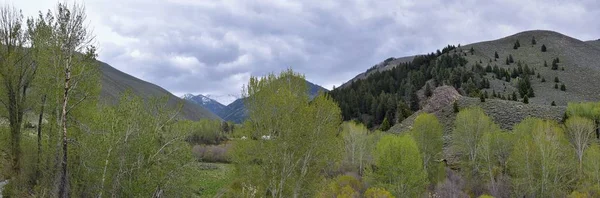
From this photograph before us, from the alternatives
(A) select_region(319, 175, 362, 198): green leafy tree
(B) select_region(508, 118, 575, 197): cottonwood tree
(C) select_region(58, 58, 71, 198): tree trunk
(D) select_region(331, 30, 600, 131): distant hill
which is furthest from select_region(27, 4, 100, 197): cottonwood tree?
(D) select_region(331, 30, 600, 131): distant hill

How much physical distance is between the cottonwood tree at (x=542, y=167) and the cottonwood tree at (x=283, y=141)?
23.6 meters

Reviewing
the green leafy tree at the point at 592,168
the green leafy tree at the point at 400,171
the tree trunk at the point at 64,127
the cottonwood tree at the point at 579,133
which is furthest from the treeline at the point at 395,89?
Result: the tree trunk at the point at 64,127

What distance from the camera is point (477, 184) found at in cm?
4791

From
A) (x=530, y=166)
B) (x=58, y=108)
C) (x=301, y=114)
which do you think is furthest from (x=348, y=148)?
(x=58, y=108)

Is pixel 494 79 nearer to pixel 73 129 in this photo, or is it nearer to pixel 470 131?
pixel 470 131

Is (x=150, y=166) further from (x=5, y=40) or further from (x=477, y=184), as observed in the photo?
(x=477, y=184)

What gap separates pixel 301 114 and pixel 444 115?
160ft

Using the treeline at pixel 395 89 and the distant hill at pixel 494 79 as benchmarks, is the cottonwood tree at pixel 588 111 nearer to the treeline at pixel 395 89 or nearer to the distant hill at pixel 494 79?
the distant hill at pixel 494 79

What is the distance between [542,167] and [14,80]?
147ft

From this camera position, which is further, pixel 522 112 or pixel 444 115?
pixel 444 115

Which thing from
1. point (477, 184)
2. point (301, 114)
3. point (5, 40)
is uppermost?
point (5, 40)

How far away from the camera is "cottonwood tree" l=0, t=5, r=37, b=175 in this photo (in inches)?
816

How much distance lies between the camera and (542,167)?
41719 mm

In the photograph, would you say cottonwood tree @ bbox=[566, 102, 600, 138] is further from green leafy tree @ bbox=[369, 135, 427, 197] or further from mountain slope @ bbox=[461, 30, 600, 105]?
green leafy tree @ bbox=[369, 135, 427, 197]
